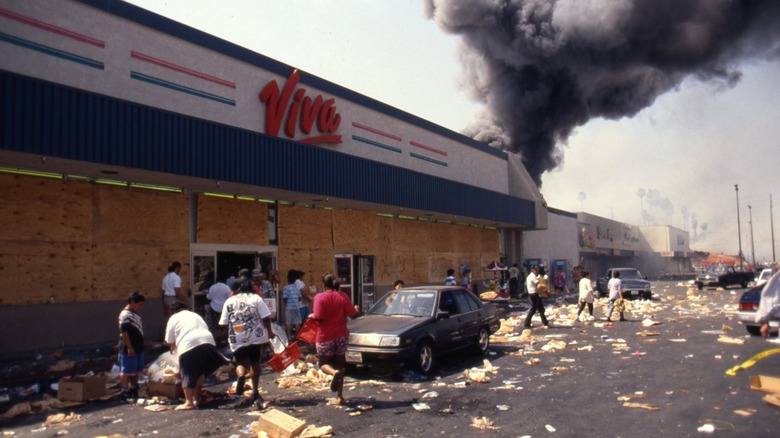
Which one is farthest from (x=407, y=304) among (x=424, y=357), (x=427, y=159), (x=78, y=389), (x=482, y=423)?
(x=427, y=159)

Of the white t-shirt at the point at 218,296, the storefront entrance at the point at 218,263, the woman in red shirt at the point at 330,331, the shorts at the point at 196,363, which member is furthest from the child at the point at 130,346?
the storefront entrance at the point at 218,263

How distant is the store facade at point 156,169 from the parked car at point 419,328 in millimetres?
4859

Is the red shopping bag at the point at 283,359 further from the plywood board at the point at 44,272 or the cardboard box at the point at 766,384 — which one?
the cardboard box at the point at 766,384

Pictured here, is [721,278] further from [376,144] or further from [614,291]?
[376,144]

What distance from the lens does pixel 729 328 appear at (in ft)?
44.2

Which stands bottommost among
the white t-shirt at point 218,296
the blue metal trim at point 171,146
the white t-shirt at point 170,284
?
the white t-shirt at point 218,296

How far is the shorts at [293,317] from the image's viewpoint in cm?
1209

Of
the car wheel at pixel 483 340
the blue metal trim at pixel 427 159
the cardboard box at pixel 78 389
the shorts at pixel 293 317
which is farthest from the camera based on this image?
the blue metal trim at pixel 427 159

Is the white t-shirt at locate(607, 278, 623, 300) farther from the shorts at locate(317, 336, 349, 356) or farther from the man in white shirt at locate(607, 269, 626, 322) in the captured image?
the shorts at locate(317, 336, 349, 356)

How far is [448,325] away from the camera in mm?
9406

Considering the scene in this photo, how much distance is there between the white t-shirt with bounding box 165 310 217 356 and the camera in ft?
21.2

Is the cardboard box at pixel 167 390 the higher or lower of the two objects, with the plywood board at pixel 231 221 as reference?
lower

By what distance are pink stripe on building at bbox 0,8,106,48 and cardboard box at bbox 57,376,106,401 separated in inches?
251

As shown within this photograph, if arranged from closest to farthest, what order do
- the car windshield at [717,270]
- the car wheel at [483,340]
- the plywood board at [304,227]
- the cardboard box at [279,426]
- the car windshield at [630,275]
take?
the cardboard box at [279,426] < the car wheel at [483,340] < the plywood board at [304,227] < the car windshield at [630,275] < the car windshield at [717,270]
